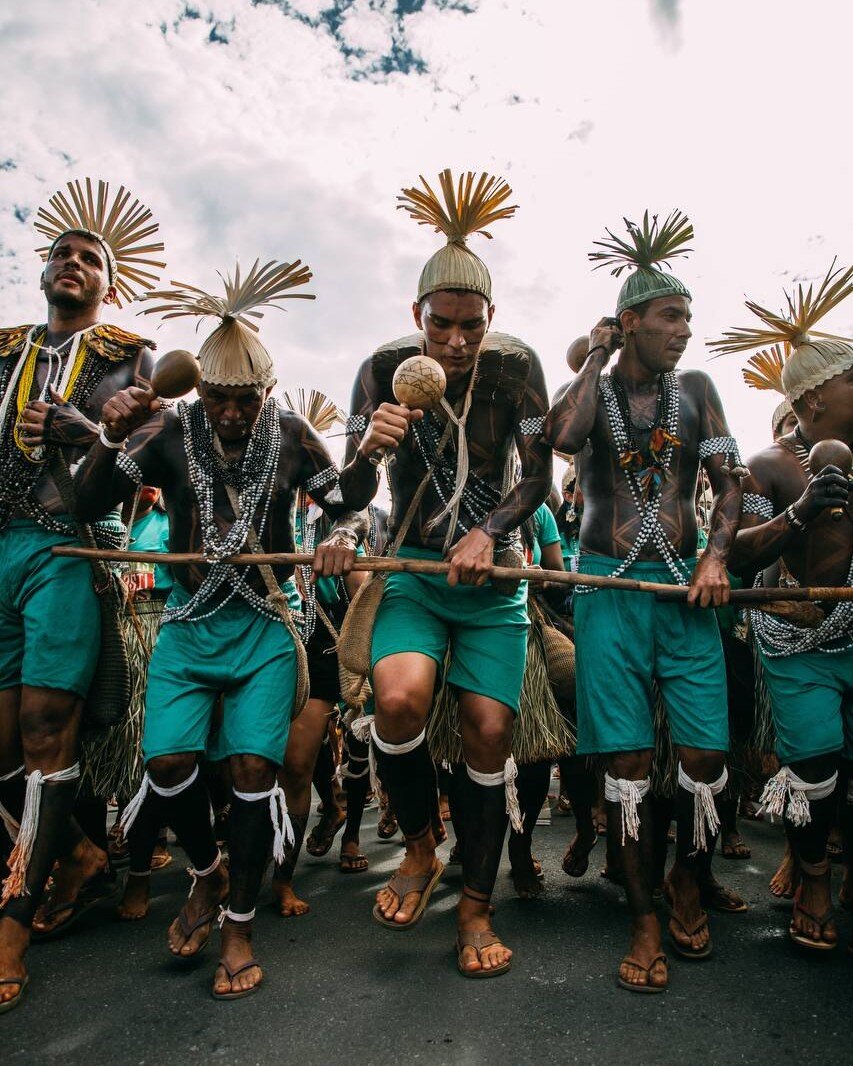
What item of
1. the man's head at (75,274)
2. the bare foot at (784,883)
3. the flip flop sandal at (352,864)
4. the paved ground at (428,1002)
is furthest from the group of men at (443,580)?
the flip flop sandal at (352,864)

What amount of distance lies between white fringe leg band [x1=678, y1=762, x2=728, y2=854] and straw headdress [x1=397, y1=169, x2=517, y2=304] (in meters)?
2.02

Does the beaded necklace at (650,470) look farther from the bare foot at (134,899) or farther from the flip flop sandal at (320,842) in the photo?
the flip flop sandal at (320,842)

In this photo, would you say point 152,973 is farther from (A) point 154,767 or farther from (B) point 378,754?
(B) point 378,754

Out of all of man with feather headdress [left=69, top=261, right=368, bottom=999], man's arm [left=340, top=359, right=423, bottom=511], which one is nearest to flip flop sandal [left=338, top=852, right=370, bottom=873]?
man with feather headdress [left=69, top=261, right=368, bottom=999]

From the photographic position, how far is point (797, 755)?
302 centimetres

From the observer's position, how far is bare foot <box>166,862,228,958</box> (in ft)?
9.18

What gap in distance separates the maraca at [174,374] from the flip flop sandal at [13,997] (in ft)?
6.71

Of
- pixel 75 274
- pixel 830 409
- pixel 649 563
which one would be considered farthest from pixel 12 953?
pixel 830 409

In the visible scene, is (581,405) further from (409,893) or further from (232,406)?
(409,893)

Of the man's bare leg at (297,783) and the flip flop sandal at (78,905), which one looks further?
the man's bare leg at (297,783)

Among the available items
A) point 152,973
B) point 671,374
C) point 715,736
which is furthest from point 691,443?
point 152,973

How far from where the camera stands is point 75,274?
11.8 ft

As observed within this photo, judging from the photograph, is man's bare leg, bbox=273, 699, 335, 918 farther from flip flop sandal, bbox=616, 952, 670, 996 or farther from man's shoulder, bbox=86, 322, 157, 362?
man's shoulder, bbox=86, 322, 157, 362

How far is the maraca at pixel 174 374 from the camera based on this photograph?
2.92m
